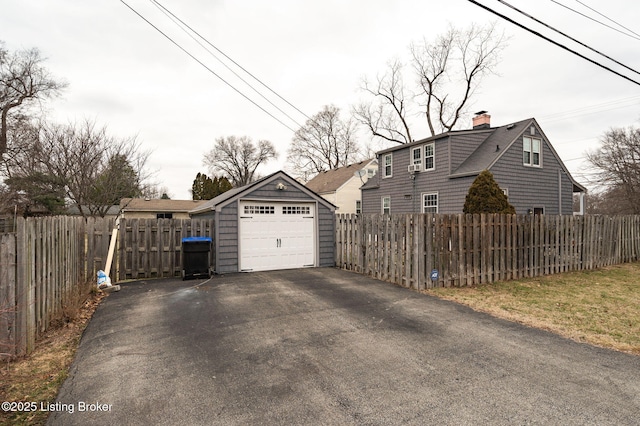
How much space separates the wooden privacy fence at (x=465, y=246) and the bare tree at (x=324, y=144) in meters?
29.5

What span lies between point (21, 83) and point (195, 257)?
19.3m

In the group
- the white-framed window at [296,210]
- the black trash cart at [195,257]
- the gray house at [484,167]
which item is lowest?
the black trash cart at [195,257]

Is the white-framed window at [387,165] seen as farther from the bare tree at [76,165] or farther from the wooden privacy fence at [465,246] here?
the bare tree at [76,165]

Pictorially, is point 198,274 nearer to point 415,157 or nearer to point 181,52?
point 181,52

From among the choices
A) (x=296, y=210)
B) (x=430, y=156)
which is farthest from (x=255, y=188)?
(x=430, y=156)

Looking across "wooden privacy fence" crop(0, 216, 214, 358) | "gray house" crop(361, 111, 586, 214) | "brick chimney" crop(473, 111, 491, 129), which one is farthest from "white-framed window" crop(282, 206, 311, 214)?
"brick chimney" crop(473, 111, 491, 129)

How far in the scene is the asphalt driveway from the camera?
2.67m

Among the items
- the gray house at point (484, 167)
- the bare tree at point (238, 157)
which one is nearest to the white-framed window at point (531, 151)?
the gray house at point (484, 167)

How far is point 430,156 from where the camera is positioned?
16688mm

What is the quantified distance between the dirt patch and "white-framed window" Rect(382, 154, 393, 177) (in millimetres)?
17155

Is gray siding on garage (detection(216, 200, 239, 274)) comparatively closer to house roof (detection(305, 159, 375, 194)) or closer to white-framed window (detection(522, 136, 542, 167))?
white-framed window (detection(522, 136, 542, 167))

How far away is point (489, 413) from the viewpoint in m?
2.64

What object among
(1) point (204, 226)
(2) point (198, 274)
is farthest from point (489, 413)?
(1) point (204, 226)

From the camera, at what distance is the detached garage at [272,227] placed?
10031 mm
